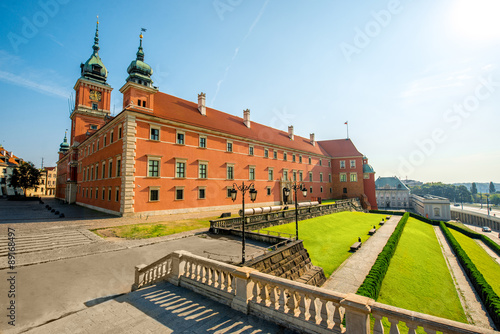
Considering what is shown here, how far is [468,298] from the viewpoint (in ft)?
45.9

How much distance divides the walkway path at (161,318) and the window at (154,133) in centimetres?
1992

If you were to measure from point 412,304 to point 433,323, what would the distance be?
10.1 meters

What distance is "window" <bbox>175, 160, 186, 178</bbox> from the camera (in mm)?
25758

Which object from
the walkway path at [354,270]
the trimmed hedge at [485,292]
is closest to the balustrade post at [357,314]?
the walkway path at [354,270]

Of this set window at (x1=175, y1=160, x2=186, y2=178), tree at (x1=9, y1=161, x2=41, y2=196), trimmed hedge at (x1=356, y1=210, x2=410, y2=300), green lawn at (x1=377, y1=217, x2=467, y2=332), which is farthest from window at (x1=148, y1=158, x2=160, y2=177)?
tree at (x1=9, y1=161, x2=41, y2=196)

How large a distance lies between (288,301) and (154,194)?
→ 2130 centimetres

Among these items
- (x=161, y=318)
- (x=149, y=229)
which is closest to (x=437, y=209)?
(x=149, y=229)

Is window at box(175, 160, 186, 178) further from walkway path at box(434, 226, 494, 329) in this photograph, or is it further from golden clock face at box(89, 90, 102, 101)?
golden clock face at box(89, 90, 102, 101)

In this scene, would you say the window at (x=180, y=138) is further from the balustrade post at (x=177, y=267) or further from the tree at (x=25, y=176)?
the tree at (x=25, y=176)

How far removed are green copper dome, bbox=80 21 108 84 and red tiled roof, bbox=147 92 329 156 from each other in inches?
972

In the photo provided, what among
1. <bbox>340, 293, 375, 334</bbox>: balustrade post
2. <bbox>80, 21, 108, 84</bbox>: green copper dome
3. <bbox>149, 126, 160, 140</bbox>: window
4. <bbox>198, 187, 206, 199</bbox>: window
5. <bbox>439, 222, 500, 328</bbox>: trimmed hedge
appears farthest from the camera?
<bbox>80, 21, 108, 84</bbox>: green copper dome

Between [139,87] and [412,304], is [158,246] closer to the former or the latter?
[412,304]

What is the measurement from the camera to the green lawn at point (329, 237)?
15.7 meters

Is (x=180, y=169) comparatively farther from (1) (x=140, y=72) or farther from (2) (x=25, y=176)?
(2) (x=25, y=176)
